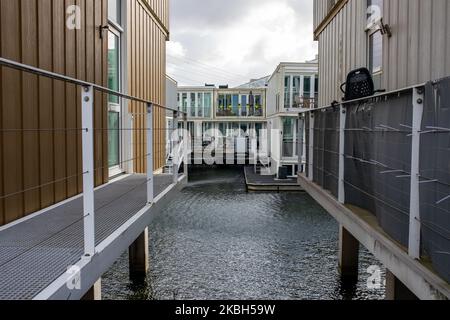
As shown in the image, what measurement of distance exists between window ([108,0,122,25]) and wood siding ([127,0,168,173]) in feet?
0.65

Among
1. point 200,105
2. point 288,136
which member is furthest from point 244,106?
point 288,136

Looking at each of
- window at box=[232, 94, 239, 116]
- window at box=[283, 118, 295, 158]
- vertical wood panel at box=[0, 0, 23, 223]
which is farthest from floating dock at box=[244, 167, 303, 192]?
vertical wood panel at box=[0, 0, 23, 223]

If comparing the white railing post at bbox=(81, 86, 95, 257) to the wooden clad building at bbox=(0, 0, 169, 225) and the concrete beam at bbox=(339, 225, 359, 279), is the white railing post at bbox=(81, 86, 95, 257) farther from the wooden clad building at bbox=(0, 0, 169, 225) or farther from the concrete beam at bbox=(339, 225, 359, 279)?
the concrete beam at bbox=(339, 225, 359, 279)

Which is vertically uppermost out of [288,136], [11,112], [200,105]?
[200,105]

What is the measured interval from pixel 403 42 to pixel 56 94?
11.8 ft

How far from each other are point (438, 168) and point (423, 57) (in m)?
2.44

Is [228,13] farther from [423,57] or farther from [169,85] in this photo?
[423,57]

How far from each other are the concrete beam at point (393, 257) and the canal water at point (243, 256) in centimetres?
381

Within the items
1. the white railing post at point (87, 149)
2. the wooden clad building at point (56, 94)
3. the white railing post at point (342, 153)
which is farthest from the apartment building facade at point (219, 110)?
the white railing post at point (87, 149)

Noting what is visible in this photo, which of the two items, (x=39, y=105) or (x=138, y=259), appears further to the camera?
(x=138, y=259)

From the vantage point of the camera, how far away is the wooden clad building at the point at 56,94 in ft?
12.1

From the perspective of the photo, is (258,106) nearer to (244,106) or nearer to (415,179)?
(244,106)

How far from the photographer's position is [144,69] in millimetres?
8781

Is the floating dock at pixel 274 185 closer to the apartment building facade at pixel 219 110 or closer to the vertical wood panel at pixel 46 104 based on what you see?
the apartment building facade at pixel 219 110
